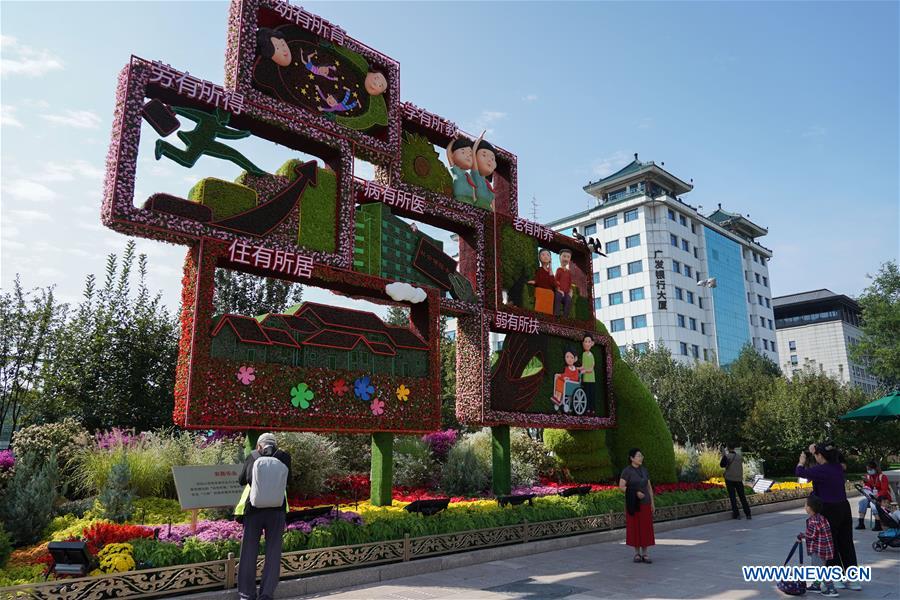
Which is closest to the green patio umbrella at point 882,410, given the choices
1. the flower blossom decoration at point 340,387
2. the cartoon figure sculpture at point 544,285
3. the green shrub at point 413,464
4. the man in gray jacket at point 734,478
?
the man in gray jacket at point 734,478

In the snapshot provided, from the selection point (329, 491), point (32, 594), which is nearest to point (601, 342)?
point (329, 491)

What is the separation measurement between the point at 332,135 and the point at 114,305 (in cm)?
1195

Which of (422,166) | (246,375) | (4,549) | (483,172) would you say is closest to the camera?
(4,549)

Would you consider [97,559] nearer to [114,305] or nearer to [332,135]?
[332,135]

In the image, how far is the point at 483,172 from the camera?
15.8 m

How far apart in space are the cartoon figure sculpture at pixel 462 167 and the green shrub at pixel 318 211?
381cm

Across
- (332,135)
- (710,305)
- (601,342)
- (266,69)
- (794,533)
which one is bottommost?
(794,533)

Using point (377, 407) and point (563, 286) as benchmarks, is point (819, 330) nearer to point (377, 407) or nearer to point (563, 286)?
point (563, 286)

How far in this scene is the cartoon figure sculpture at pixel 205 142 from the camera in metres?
10.4

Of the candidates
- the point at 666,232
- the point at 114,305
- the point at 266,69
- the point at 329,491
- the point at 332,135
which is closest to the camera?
the point at 266,69

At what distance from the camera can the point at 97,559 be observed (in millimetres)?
6902

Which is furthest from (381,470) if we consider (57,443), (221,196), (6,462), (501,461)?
(6,462)

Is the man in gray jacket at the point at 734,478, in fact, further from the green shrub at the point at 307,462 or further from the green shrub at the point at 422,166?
the green shrub at the point at 307,462

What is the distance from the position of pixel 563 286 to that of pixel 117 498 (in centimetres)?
1154
